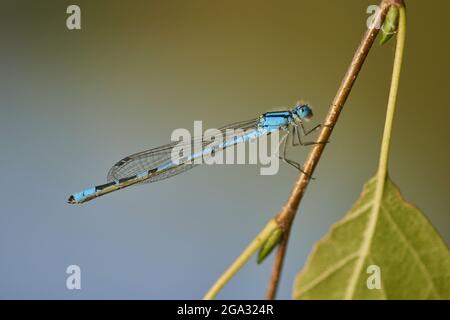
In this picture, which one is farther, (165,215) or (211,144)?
(165,215)

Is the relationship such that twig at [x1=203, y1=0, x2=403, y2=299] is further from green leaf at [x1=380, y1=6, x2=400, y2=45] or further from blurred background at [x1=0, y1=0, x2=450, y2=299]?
blurred background at [x1=0, y1=0, x2=450, y2=299]

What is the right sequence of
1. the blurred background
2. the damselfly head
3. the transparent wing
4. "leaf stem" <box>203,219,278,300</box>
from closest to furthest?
"leaf stem" <box>203,219,278,300</box>, the damselfly head, the transparent wing, the blurred background

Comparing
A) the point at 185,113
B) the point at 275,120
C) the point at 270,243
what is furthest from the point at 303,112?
the point at 185,113

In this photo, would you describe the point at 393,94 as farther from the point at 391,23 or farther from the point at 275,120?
the point at 275,120

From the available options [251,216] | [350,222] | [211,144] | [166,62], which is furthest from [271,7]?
[350,222]

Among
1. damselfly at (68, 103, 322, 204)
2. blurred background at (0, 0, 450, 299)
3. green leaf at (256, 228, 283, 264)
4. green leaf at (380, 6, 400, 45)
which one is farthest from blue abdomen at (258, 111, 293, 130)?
blurred background at (0, 0, 450, 299)

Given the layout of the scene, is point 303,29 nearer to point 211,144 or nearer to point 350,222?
point 211,144
